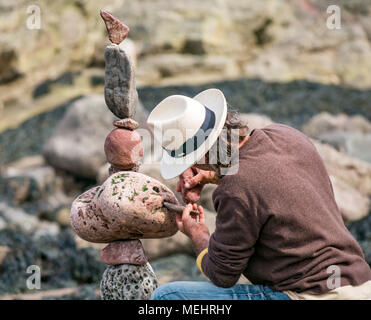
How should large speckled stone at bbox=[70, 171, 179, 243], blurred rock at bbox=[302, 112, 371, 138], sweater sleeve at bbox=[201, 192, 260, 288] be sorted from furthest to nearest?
blurred rock at bbox=[302, 112, 371, 138]
large speckled stone at bbox=[70, 171, 179, 243]
sweater sleeve at bbox=[201, 192, 260, 288]

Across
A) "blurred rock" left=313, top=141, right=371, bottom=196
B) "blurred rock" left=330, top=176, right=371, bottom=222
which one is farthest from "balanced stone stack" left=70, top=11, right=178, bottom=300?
"blurred rock" left=313, top=141, right=371, bottom=196

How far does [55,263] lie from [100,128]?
3164 millimetres

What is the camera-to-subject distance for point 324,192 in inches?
116

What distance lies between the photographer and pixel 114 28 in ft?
12.2

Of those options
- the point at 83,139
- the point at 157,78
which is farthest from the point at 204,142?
the point at 157,78

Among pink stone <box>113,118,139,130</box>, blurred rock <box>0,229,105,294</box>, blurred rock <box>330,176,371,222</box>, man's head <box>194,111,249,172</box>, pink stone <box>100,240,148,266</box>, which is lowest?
blurred rock <box>0,229,105,294</box>

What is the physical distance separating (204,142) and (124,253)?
1.20 metres

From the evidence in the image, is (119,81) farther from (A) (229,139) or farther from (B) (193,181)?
(A) (229,139)

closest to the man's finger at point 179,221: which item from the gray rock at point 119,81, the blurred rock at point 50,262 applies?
the gray rock at point 119,81

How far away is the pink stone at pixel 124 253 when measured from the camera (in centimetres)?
371

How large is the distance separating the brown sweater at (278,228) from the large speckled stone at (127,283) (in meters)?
0.87

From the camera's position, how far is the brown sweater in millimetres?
2752

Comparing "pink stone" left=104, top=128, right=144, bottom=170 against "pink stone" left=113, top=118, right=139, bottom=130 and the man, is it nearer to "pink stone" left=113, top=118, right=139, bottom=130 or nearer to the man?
"pink stone" left=113, top=118, right=139, bottom=130

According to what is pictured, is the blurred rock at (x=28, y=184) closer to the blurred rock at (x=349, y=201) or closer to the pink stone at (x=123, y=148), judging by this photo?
the blurred rock at (x=349, y=201)
